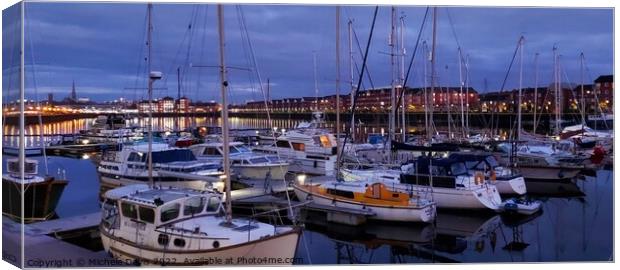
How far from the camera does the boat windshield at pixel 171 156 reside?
14427mm

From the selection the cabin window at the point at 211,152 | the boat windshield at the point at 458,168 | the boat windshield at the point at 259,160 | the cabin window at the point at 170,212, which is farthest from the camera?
the cabin window at the point at 211,152

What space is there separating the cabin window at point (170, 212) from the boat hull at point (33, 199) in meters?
1.66

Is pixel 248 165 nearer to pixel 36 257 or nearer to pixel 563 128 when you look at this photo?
pixel 36 257

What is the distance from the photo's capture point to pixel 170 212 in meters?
7.71

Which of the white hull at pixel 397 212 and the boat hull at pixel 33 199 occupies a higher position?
the boat hull at pixel 33 199

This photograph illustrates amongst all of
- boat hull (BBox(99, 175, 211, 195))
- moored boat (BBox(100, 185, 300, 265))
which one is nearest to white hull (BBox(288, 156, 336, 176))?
boat hull (BBox(99, 175, 211, 195))

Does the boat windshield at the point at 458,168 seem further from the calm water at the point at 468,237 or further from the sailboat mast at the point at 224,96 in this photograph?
the sailboat mast at the point at 224,96

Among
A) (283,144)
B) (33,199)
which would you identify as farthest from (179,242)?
(283,144)

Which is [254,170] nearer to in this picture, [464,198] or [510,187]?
[464,198]

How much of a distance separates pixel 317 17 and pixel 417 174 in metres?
5.03

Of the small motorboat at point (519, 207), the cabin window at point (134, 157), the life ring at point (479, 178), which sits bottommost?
→ the small motorboat at point (519, 207)

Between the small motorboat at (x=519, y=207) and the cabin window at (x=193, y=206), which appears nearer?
the cabin window at (x=193, y=206)

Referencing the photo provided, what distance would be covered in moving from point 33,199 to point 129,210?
2851mm

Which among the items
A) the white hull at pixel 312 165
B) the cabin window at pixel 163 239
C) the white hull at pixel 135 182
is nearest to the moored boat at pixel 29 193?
the cabin window at pixel 163 239
